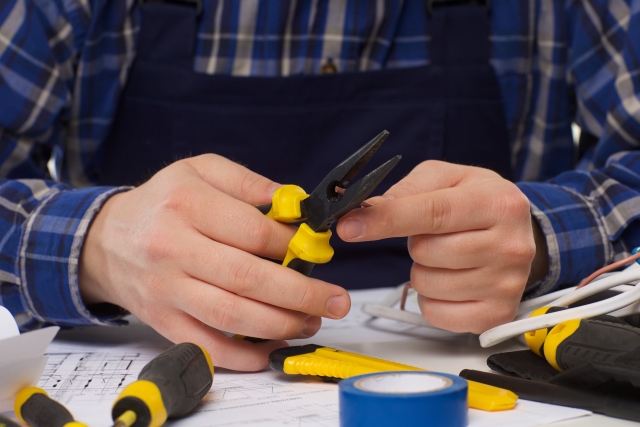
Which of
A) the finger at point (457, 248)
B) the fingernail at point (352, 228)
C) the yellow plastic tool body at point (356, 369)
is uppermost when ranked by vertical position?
the fingernail at point (352, 228)

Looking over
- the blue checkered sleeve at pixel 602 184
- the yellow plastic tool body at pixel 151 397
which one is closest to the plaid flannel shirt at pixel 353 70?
the blue checkered sleeve at pixel 602 184

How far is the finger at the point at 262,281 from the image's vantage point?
54 centimetres

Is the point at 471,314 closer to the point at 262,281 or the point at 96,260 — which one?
the point at 262,281

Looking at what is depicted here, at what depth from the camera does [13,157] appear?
0.94 metres

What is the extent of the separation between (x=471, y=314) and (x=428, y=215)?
0.41 feet

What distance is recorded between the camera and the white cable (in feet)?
1.68

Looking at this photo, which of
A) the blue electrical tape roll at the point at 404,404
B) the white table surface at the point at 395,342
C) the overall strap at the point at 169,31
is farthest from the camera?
the overall strap at the point at 169,31

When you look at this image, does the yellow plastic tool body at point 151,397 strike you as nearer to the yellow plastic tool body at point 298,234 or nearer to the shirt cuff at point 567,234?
the yellow plastic tool body at point 298,234


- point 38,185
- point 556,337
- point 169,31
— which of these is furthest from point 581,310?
point 169,31

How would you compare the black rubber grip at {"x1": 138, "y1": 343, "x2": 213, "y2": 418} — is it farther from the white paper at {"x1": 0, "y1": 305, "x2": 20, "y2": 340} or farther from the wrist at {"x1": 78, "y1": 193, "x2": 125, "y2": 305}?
the wrist at {"x1": 78, "y1": 193, "x2": 125, "y2": 305}

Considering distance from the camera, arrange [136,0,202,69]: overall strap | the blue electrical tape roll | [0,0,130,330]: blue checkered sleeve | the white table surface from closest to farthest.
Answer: the blue electrical tape roll
the white table surface
[0,0,130,330]: blue checkered sleeve
[136,0,202,69]: overall strap

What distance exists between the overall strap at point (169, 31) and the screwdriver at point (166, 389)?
64 centimetres

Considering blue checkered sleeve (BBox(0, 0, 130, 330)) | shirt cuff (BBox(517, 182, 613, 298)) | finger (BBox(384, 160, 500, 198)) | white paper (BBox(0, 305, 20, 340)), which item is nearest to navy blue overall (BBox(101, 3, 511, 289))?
blue checkered sleeve (BBox(0, 0, 130, 330))

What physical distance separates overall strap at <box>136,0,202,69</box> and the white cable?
0.66 meters
